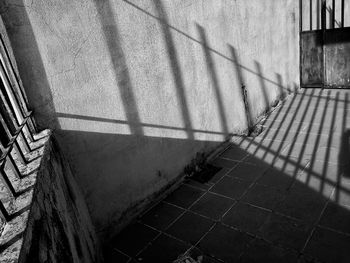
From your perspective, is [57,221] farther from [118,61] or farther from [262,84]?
[262,84]

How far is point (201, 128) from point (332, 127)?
2996mm

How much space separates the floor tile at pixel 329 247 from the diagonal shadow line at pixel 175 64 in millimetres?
2742

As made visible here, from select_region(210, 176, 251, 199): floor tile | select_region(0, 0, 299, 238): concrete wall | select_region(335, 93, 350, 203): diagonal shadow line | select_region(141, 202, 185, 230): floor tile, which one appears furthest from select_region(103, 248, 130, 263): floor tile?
select_region(335, 93, 350, 203): diagonal shadow line

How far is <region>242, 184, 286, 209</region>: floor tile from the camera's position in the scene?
183 inches

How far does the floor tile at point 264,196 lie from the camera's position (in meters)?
4.64

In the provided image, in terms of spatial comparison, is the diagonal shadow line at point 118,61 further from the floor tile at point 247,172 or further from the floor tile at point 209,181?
the floor tile at point 247,172

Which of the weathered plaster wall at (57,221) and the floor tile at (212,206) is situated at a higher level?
the weathered plaster wall at (57,221)

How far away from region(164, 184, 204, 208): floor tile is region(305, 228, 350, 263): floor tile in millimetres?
1953

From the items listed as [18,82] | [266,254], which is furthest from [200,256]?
[18,82]

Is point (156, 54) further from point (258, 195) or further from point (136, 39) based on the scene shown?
point (258, 195)

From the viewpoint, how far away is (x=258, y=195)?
4863 mm

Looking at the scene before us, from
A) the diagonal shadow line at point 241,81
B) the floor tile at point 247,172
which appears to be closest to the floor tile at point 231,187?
the floor tile at point 247,172

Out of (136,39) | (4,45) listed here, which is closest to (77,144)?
(4,45)

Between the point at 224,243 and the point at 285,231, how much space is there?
→ 86 centimetres
